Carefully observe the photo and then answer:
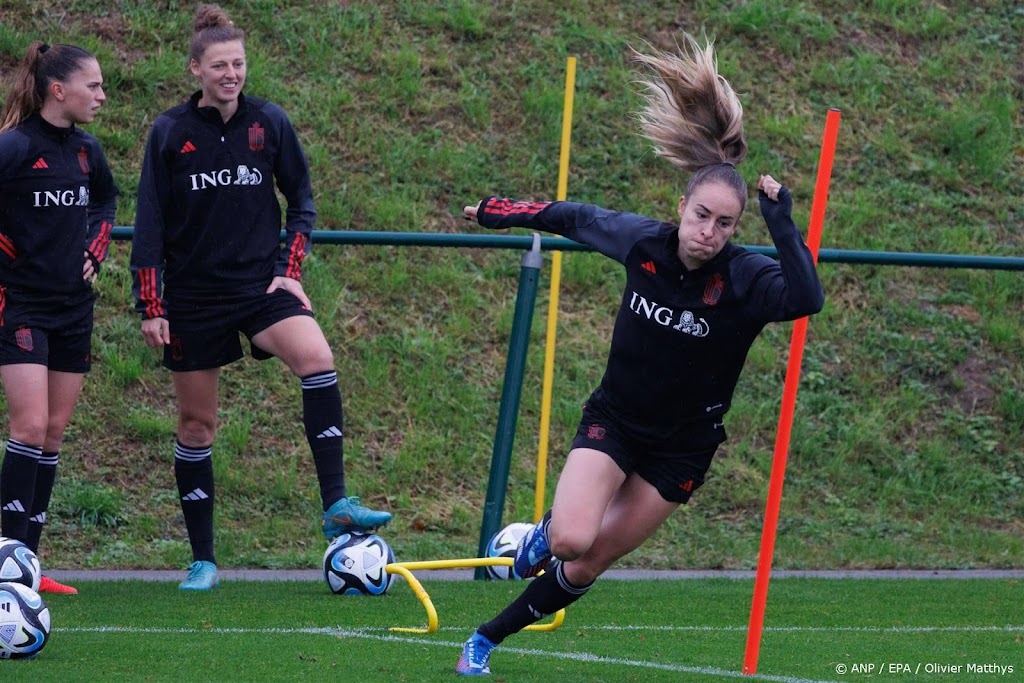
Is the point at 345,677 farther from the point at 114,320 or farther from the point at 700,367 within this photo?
the point at 114,320

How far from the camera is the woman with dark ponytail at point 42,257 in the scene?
5965 mm

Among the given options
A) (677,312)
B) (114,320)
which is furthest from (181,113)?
(114,320)

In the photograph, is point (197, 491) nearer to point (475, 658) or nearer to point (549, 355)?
point (549, 355)

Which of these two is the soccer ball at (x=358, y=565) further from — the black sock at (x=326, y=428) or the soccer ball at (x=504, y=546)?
the soccer ball at (x=504, y=546)

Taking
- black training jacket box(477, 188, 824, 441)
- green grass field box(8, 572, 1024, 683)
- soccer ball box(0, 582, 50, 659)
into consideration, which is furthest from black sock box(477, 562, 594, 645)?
soccer ball box(0, 582, 50, 659)

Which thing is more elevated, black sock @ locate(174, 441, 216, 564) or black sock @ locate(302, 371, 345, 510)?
black sock @ locate(302, 371, 345, 510)

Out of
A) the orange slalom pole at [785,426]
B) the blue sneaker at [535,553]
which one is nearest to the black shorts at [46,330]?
the blue sneaker at [535,553]

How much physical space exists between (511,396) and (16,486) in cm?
253

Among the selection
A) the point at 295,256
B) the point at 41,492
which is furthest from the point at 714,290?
the point at 41,492

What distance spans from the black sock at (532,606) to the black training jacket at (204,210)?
2332 millimetres

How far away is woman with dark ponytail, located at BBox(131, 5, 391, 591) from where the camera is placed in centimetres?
628

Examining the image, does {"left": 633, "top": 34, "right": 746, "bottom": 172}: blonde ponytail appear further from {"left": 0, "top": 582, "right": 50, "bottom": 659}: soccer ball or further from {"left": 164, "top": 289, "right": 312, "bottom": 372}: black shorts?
{"left": 0, "top": 582, "right": 50, "bottom": 659}: soccer ball

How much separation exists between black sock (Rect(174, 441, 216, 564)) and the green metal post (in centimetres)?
140

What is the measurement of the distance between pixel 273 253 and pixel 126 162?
15.6ft
